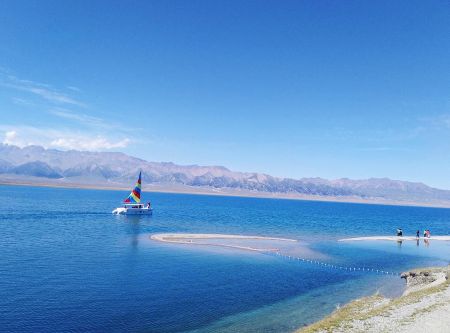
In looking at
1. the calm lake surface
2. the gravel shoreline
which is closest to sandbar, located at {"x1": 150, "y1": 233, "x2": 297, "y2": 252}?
the calm lake surface

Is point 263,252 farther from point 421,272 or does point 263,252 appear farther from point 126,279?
point 126,279

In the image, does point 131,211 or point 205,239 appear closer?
point 205,239

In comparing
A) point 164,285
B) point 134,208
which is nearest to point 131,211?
point 134,208

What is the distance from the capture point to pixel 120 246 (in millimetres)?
67250

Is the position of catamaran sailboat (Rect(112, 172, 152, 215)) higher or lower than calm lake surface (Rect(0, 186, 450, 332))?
higher

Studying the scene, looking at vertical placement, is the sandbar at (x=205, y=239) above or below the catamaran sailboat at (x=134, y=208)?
below

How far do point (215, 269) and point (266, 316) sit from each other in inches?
724

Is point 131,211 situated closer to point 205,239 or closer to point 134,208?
point 134,208

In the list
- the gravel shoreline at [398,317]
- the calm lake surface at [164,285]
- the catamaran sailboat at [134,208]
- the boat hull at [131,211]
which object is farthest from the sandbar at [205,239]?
the catamaran sailboat at [134,208]

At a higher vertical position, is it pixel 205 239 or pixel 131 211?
pixel 131 211

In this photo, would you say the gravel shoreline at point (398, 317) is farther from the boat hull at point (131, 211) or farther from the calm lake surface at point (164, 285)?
the boat hull at point (131, 211)

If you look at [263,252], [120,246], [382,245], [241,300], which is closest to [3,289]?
[241,300]

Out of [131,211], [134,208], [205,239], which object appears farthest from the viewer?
[134,208]

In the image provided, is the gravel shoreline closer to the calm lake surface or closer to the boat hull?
the calm lake surface
